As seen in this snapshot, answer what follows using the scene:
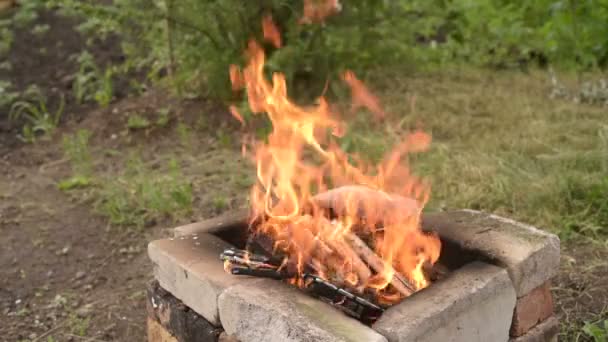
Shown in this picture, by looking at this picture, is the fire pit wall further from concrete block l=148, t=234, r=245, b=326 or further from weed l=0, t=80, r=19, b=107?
weed l=0, t=80, r=19, b=107

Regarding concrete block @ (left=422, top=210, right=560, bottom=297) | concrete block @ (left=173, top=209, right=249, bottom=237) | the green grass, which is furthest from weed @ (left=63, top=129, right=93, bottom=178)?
concrete block @ (left=422, top=210, right=560, bottom=297)

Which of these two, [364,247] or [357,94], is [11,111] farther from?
[364,247]

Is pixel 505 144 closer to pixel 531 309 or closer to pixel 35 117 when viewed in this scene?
pixel 531 309

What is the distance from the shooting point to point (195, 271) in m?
2.29

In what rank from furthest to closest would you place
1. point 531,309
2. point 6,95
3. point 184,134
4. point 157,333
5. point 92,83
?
point 92,83 → point 6,95 → point 184,134 → point 157,333 → point 531,309

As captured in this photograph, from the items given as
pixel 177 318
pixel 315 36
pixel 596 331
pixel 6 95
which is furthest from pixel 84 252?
pixel 6 95

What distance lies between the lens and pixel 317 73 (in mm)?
5363

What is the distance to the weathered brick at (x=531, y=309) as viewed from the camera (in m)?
2.31

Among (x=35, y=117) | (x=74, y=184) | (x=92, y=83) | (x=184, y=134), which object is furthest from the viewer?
(x=92, y=83)

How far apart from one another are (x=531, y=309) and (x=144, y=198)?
8.31 feet

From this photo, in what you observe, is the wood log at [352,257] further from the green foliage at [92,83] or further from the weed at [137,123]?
the green foliage at [92,83]

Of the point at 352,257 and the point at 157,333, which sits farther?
the point at 157,333

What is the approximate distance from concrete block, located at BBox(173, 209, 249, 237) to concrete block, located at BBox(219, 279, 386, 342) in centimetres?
53

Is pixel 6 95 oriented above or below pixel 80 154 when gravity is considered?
above
